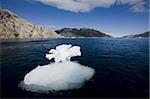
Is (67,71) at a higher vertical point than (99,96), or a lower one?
higher

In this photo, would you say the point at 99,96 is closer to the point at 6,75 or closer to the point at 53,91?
the point at 53,91

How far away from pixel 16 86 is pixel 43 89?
4662 mm

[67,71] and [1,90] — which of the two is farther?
[67,71]

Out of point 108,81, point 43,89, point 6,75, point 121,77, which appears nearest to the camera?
point 43,89

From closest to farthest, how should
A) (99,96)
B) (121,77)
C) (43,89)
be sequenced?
(99,96) < (43,89) < (121,77)

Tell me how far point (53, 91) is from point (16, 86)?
6142mm

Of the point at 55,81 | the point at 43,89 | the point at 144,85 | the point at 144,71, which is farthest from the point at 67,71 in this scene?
the point at 144,71

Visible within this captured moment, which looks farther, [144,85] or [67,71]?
[67,71]

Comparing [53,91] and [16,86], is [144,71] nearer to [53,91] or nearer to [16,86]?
[53,91]

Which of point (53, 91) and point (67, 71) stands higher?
point (67, 71)

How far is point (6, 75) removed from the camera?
29.1 metres

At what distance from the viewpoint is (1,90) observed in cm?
2278

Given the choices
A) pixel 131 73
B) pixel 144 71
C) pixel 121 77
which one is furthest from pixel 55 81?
pixel 144 71

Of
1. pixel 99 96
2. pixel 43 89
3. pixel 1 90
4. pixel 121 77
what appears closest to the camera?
Answer: pixel 99 96
